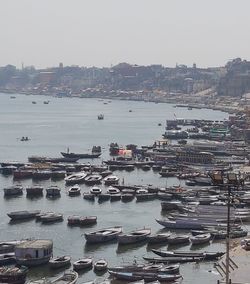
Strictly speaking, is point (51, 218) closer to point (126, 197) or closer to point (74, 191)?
point (126, 197)

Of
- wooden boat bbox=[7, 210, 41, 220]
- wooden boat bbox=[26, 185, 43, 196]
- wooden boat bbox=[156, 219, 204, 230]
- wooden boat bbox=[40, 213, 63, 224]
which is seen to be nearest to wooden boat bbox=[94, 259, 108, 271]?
wooden boat bbox=[156, 219, 204, 230]

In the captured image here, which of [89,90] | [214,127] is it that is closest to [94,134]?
[214,127]

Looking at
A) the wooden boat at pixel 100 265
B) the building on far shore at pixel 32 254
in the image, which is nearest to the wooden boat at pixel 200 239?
the wooden boat at pixel 100 265

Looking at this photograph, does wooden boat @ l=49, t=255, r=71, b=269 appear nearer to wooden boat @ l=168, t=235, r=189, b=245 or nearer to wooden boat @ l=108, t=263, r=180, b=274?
wooden boat @ l=108, t=263, r=180, b=274

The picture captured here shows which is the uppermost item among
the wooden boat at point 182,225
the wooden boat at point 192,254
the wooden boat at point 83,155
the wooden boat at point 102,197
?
the wooden boat at point 192,254

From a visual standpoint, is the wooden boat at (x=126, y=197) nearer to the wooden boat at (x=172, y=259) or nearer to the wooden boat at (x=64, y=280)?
the wooden boat at (x=172, y=259)

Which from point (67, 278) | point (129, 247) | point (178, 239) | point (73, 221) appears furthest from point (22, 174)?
point (67, 278)
